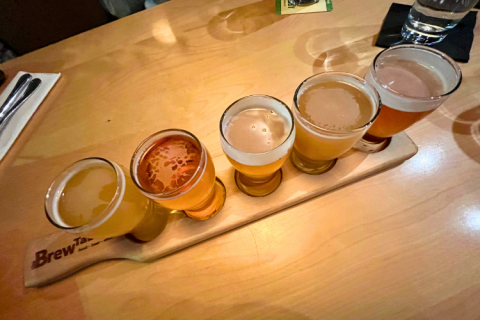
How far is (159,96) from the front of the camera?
86 centimetres

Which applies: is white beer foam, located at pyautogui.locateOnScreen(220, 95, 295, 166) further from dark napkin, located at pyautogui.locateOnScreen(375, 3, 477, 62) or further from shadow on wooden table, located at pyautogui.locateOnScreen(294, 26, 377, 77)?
dark napkin, located at pyautogui.locateOnScreen(375, 3, 477, 62)

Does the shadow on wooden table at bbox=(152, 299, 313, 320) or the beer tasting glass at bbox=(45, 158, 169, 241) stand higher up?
the beer tasting glass at bbox=(45, 158, 169, 241)

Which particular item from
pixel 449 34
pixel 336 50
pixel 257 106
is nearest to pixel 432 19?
pixel 449 34

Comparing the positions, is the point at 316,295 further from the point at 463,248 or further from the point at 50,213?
the point at 50,213

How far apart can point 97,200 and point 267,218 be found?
38cm

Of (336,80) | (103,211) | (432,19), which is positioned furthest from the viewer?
(432,19)

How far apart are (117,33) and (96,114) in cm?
37

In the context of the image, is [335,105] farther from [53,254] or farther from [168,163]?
[53,254]

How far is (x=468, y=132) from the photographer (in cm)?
70

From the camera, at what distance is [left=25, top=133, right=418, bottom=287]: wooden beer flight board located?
23.6 inches

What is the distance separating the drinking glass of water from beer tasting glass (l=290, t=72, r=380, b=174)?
484mm

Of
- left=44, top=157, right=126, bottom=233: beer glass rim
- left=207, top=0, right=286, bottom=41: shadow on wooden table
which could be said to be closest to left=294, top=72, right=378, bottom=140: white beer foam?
left=44, top=157, right=126, bottom=233: beer glass rim

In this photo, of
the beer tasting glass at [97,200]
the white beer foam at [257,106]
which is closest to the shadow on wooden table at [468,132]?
the white beer foam at [257,106]

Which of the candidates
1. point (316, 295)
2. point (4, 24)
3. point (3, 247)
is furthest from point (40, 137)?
point (4, 24)
